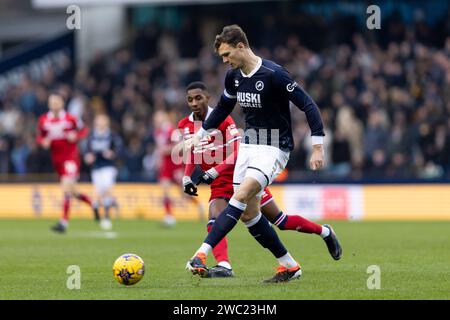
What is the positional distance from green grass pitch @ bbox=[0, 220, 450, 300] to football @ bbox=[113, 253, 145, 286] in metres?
0.10

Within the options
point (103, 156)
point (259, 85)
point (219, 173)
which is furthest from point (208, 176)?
point (103, 156)

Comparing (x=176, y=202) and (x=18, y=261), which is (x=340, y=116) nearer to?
(x=176, y=202)

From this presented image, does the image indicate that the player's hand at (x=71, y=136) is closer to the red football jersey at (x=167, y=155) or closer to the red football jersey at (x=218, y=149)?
the red football jersey at (x=167, y=155)

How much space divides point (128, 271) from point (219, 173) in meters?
1.79

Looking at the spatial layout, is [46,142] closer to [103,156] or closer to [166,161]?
[103,156]

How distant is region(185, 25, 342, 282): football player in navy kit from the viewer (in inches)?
404

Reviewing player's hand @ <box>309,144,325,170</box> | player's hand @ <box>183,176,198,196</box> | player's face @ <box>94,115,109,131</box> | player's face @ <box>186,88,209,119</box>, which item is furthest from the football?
player's face @ <box>94,115,109,131</box>

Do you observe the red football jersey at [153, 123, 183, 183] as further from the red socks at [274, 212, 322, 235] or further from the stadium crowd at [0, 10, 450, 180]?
the red socks at [274, 212, 322, 235]

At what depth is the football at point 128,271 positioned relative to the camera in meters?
10.4

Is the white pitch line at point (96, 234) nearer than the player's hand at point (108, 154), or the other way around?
the white pitch line at point (96, 234)

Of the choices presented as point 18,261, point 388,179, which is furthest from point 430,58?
point 18,261

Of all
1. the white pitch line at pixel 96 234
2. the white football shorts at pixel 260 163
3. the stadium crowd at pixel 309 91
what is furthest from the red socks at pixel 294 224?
the stadium crowd at pixel 309 91

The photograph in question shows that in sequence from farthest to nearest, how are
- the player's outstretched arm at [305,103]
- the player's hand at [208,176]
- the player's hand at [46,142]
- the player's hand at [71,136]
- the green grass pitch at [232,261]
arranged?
1. the player's hand at [71,136]
2. the player's hand at [46,142]
3. the player's hand at [208,176]
4. the player's outstretched arm at [305,103]
5. the green grass pitch at [232,261]

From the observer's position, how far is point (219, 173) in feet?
37.9
